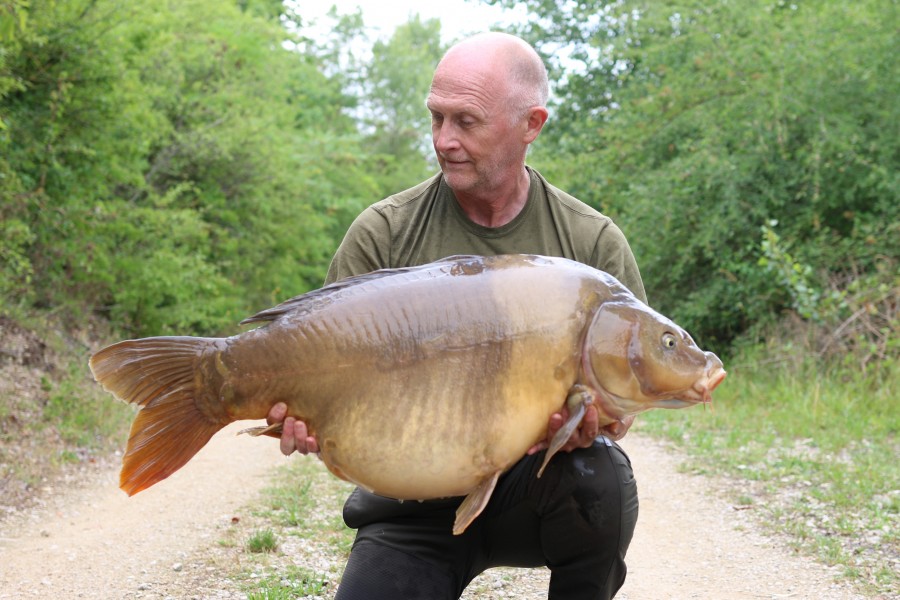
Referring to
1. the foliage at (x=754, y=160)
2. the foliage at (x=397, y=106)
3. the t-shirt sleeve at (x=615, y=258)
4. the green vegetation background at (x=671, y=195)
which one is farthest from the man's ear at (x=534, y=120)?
the foliage at (x=397, y=106)

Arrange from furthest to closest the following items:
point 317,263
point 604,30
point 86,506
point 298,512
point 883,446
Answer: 1. point 317,263
2. point 604,30
3. point 883,446
4. point 86,506
5. point 298,512

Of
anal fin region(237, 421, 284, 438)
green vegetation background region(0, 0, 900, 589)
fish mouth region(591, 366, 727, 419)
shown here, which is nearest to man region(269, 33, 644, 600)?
fish mouth region(591, 366, 727, 419)

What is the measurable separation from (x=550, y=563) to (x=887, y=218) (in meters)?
8.51

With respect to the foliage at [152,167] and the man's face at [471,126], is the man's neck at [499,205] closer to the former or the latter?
the man's face at [471,126]

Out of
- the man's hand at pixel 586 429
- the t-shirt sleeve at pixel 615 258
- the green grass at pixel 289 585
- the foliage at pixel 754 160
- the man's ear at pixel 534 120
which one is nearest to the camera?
the man's hand at pixel 586 429

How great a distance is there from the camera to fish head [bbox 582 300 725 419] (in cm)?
259

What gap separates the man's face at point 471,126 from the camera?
3.12 meters

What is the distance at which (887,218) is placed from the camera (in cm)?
1035

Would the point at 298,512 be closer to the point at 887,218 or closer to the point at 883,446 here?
the point at 883,446

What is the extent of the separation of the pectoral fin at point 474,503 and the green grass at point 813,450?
2.49 metres

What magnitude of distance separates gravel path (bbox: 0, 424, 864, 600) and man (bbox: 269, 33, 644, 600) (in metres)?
1.23

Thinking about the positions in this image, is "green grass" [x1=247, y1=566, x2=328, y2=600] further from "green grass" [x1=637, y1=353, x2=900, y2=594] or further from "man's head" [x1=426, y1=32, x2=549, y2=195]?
"green grass" [x1=637, y1=353, x2=900, y2=594]

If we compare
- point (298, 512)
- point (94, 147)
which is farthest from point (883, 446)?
point (94, 147)

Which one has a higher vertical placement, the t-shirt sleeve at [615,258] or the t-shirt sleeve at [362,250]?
the t-shirt sleeve at [362,250]
